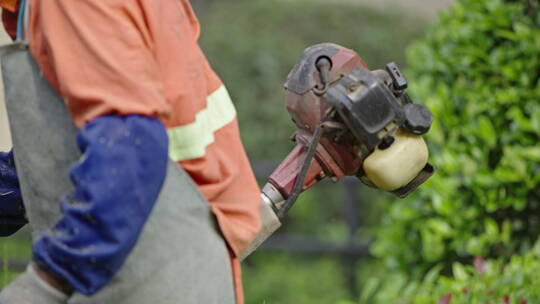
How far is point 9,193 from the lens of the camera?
2463 mm

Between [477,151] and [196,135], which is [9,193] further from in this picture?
[477,151]

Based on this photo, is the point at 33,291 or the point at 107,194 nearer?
the point at 107,194

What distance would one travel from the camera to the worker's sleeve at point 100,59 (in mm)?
1855

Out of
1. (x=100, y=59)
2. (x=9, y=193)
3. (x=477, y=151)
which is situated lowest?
(x=477, y=151)

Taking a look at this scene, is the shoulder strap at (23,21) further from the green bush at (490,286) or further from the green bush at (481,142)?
the green bush at (481,142)

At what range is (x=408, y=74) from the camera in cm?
442

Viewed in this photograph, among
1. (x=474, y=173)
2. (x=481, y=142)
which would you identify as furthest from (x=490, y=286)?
(x=481, y=142)

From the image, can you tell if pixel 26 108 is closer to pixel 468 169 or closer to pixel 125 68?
pixel 125 68

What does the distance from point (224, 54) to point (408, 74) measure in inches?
91.9

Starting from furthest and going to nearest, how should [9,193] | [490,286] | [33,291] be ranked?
[490,286] → [9,193] → [33,291]

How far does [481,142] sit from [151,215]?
7.44ft

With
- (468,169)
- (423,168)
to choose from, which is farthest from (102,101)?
(468,169)

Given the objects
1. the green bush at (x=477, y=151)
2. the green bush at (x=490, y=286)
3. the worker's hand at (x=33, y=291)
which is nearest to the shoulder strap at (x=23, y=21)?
the worker's hand at (x=33, y=291)

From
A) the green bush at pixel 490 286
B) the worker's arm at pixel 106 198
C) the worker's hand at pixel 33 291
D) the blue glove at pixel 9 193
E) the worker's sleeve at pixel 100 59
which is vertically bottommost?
the green bush at pixel 490 286
